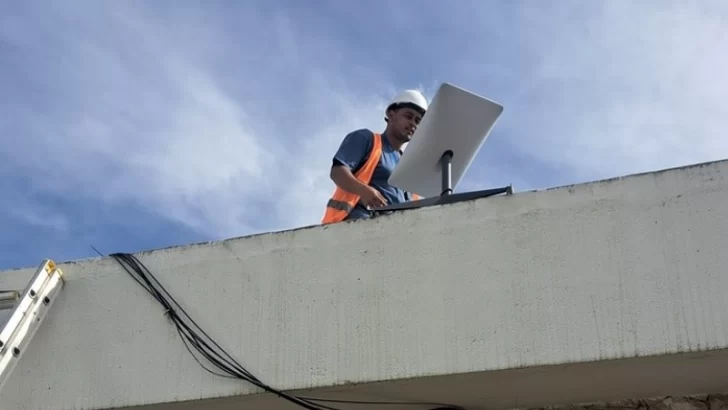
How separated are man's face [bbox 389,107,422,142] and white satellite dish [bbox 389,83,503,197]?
854 millimetres

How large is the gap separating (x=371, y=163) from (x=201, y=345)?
5.41ft

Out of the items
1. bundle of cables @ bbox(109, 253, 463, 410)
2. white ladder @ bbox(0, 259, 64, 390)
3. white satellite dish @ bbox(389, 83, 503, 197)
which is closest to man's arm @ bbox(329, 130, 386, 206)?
white satellite dish @ bbox(389, 83, 503, 197)

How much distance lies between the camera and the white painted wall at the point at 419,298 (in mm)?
3742

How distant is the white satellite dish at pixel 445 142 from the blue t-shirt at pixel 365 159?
1.44 feet

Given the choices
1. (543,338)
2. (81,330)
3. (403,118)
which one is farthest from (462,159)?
(81,330)

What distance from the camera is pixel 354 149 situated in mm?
5352

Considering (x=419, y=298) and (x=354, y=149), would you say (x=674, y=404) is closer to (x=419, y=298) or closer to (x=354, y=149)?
(x=419, y=298)

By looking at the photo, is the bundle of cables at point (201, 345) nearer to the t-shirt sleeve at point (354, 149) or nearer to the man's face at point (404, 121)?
the t-shirt sleeve at point (354, 149)

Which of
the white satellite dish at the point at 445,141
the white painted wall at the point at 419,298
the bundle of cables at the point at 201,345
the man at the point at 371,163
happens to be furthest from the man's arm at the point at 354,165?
the bundle of cables at the point at 201,345

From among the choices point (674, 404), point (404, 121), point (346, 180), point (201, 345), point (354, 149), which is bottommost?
point (674, 404)

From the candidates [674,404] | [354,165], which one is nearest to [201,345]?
[354,165]

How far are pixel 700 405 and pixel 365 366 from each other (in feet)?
5.06

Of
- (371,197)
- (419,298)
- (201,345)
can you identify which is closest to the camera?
(419,298)

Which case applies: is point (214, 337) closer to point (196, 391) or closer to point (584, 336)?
point (196, 391)
